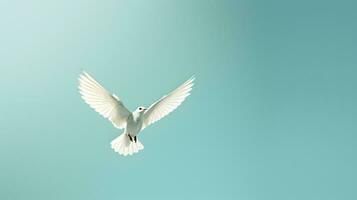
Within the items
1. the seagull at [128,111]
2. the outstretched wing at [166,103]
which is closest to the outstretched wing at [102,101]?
the seagull at [128,111]

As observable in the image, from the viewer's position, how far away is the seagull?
520cm

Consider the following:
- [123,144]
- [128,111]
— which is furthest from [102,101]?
[123,144]

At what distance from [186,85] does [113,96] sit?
0.57 m

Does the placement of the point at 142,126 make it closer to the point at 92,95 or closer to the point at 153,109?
the point at 153,109

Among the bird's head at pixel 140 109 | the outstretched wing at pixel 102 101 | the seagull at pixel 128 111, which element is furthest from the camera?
the bird's head at pixel 140 109

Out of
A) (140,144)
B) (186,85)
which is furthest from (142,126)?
(186,85)

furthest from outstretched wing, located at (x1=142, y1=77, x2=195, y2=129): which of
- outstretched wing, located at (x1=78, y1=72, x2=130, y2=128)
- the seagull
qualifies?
outstretched wing, located at (x1=78, y1=72, x2=130, y2=128)

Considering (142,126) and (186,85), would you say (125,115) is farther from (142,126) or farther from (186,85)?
(186,85)

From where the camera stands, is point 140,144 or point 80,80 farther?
point 140,144

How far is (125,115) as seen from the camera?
5.38 meters

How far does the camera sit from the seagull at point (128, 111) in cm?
520

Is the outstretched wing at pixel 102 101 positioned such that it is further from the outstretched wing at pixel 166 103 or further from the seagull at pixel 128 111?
the outstretched wing at pixel 166 103

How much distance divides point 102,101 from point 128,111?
225 mm

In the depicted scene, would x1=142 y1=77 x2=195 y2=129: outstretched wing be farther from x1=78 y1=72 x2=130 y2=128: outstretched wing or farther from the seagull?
x1=78 y1=72 x2=130 y2=128: outstretched wing
